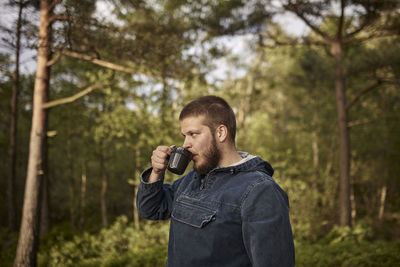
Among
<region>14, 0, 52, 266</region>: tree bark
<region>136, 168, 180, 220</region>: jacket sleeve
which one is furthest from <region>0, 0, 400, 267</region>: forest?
<region>136, 168, 180, 220</region>: jacket sleeve

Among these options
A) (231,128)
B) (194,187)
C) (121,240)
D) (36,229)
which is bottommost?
(121,240)

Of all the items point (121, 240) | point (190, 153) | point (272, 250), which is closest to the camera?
point (272, 250)

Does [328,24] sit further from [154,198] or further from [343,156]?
[154,198]

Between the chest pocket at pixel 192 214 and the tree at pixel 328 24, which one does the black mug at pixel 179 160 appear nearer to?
the chest pocket at pixel 192 214

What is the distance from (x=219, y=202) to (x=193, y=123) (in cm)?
58

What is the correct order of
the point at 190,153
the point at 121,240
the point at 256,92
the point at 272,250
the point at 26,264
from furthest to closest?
the point at 256,92
the point at 121,240
the point at 26,264
the point at 190,153
the point at 272,250

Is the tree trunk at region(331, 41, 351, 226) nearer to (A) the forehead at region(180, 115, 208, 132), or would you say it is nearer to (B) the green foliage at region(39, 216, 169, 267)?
(B) the green foliage at region(39, 216, 169, 267)

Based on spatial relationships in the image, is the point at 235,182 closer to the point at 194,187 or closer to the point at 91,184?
the point at 194,187

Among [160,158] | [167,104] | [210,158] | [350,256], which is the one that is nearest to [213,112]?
[210,158]

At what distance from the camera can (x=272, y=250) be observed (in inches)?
64.9

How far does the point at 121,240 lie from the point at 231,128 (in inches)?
371

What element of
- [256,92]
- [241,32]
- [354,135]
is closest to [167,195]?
[241,32]

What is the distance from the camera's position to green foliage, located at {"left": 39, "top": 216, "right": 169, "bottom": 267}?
26.5 feet

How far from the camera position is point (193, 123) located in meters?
2.17
